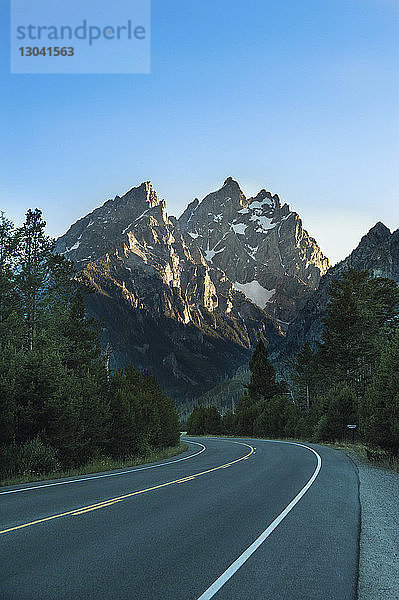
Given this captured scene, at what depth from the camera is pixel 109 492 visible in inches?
520

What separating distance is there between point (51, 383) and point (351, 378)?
1431 inches

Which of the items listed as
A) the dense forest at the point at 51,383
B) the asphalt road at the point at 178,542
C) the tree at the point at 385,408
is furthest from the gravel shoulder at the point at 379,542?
the dense forest at the point at 51,383

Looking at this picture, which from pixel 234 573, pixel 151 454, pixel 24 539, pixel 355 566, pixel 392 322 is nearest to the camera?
pixel 234 573

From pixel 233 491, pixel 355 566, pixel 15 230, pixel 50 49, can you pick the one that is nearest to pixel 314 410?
pixel 15 230

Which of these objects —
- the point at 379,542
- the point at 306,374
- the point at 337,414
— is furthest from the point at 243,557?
the point at 306,374

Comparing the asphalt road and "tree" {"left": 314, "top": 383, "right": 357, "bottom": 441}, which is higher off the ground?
the asphalt road

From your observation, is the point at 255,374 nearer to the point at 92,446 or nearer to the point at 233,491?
the point at 92,446

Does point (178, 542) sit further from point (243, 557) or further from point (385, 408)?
point (385, 408)

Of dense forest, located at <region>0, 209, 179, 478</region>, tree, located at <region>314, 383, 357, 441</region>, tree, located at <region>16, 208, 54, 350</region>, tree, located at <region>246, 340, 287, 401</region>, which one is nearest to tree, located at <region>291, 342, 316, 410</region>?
tree, located at <region>246, 340, 287, 401</region>

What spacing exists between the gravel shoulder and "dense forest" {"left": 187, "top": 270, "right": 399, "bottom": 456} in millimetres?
7504

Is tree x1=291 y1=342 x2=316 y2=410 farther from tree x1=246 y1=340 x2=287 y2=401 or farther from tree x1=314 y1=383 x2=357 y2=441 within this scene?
tree x1=314 y1=383 x2=357 y2=441

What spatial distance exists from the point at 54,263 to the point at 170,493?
81.3 ft

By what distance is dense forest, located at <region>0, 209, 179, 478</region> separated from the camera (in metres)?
19.1

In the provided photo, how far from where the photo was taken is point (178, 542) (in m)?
7.86
